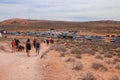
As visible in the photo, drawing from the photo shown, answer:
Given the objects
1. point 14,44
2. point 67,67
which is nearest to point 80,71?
point 67,67

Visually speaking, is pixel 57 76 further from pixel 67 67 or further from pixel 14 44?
pixel 14 44

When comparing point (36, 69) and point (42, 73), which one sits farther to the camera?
point (36, 69)

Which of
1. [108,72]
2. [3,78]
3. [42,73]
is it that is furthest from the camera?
[108,72]

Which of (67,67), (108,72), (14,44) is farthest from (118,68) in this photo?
(14,44)

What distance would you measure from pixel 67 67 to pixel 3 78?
6.24 meters

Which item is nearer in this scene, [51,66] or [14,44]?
[51,66]

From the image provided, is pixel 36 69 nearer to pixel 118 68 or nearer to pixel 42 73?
pixel 42 73

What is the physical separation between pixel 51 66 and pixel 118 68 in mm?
6011

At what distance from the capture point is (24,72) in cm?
1920

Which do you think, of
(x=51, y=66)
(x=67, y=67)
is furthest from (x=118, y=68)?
(x=51, y=66)

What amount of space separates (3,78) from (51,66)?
4.66 m

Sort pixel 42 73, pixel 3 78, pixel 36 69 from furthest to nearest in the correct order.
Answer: pixel 36 69, pixel 42 73, pixel 3 78

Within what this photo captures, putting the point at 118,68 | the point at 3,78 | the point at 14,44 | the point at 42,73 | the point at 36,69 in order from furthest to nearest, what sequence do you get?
the point at 14,44 → the point at 118,68 → the point at 36,69 → the point at 42,73 → the point at 3,78

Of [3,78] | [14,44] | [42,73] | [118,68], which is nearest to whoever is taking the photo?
[3,78]
